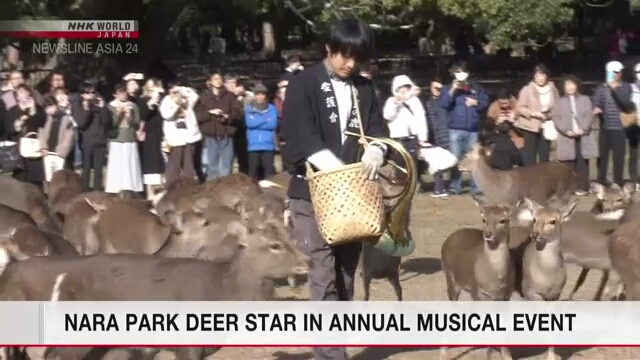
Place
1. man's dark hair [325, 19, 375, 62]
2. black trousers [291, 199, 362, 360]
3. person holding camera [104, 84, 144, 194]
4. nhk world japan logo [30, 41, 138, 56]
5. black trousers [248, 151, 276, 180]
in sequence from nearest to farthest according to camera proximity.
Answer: man's dark hair [325, 19, 375, 62] < black trousers [291, 199, 362, 360] < person holding camera [104, 84, 144, 194] < black trousers [248, 151, 276, 180] < nhk world japan logo [30, 41, 138, 56]

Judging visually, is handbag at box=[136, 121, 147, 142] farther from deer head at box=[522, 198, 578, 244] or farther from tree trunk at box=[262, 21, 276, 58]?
tree trunk at box=[262, 21, 276, 58]

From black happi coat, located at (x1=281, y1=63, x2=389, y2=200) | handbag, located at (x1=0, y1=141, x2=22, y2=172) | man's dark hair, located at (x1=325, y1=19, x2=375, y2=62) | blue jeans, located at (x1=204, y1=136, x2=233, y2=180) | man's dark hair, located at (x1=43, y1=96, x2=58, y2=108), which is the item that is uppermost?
man's dark hair, located at (x1=325, y1=19, x2=375, y2=62)

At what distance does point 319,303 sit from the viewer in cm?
727

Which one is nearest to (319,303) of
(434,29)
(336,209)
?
(336,209)

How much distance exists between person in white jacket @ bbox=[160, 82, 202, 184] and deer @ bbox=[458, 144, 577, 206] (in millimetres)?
3686

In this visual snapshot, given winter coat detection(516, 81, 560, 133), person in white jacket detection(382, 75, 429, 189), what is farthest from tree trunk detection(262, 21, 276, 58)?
person in white jacket detection(382, 75, 429, 189)

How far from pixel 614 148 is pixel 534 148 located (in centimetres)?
111

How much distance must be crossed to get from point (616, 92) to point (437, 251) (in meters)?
5.24

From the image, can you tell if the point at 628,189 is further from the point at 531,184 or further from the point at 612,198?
the point at 531,184

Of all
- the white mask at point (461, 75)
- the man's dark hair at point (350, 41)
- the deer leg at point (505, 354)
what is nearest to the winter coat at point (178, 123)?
the white mask at point (461, 75)

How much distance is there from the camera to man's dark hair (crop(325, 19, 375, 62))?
6.92 metres

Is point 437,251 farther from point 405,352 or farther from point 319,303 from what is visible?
point 319,303

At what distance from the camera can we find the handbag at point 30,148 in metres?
15.3

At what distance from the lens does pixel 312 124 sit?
6992 millimetres
